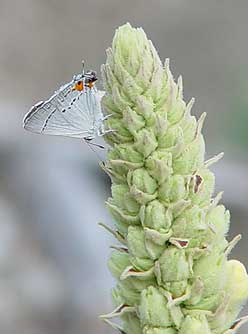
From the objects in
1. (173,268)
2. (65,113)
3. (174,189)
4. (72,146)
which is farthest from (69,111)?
(72,146)

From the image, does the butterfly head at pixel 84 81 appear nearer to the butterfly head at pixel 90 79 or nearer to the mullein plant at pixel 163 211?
the butterfly head at pixel 90 79

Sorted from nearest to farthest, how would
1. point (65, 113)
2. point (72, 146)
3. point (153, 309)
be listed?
point (153, 309), point (65, 113), point (72, 146)

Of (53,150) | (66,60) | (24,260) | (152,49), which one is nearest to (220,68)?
(66,60)

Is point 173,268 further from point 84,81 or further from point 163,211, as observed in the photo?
point 84,81

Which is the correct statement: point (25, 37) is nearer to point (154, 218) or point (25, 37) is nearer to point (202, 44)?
point (202, 44)

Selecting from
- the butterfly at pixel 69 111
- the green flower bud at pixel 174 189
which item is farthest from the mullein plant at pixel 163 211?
the butterfly at pixel 69 111

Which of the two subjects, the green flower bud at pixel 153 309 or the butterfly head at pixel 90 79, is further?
the butterfly head at pixel 90 79

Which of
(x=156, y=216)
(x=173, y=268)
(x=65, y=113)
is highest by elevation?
(x=65, y=113)
